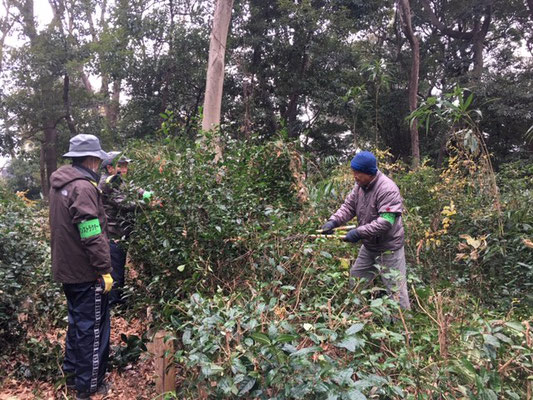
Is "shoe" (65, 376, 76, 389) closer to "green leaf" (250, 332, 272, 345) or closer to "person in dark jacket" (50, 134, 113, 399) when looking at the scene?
"person in dark jacket" (50, 134, 113, 399)

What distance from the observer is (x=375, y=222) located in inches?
125

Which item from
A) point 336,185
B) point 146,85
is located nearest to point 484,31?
point 146,85

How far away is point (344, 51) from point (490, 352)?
40.6 feet

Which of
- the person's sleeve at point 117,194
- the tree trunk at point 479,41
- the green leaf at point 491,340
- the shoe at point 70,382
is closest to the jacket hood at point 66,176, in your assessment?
the person's sleeve at point 117,194

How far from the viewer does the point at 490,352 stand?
1.70 m

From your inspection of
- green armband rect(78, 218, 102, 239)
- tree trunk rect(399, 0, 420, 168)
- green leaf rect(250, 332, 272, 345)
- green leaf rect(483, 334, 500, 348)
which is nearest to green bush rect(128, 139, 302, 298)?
green armband rect(78, 218, 102, 239)

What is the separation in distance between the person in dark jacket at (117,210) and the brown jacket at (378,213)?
177cm

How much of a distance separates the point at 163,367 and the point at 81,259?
36.2 inches

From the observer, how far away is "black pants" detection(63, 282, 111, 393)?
2.75m

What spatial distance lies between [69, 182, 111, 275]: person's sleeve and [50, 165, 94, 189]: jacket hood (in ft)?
0.27

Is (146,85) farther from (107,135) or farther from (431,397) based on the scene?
(431,397)

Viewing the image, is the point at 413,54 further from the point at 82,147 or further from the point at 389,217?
the point at 82,147

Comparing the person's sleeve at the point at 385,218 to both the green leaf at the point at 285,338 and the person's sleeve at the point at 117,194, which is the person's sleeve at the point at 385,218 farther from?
the person's sleeve at the point at 117,194

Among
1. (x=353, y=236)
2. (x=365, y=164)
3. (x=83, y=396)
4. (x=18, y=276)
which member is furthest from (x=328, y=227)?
(x=18, y=276)
